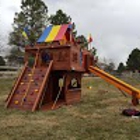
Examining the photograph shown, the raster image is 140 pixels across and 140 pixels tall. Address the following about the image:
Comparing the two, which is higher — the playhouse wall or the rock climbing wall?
the playhouse wall

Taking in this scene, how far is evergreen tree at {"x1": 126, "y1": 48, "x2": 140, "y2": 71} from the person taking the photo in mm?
58938

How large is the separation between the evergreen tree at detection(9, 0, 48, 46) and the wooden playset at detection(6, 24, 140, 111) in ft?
94.5

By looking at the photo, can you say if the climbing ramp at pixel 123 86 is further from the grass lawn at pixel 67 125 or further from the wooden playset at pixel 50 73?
the grass lawn at pixel 67 125

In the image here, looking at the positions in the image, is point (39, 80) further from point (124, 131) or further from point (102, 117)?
point (124, 131)

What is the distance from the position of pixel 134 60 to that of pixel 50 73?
4942cm

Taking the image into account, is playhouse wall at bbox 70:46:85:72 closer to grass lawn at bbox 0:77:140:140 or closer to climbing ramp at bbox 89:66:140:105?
climbing ramp at bbox 89:66:140:105

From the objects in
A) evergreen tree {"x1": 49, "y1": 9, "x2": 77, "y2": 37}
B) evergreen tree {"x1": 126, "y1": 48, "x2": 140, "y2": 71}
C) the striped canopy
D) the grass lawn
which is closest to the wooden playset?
the striped canopy

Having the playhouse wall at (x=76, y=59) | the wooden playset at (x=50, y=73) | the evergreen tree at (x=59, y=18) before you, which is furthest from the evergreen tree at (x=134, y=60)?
the playhouse wall at (x=76, y=59)

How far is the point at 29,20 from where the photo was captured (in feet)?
139

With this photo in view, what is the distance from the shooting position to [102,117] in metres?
9.19

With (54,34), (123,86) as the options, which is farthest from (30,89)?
(123,86)

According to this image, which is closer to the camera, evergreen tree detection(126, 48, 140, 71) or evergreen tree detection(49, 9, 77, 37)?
evergreen tree detection(49, 9, 77, 37)

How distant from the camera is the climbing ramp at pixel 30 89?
10.9 meters

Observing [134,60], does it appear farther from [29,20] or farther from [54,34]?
[54,34]
